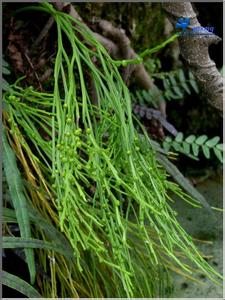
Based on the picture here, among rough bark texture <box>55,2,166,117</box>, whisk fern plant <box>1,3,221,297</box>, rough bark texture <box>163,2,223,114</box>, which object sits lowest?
whisk fern plant <box>1,3,221,297</box>

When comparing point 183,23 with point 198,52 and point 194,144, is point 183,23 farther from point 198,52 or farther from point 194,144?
point 194,144

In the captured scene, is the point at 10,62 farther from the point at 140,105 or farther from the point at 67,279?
the point at 67,279

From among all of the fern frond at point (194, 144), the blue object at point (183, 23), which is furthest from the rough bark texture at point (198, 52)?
the fern frond at point (194, 144)

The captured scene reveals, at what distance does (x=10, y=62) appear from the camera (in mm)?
1212

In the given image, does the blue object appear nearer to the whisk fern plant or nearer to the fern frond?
the whisk fern plant

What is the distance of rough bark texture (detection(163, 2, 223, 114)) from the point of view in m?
1.04

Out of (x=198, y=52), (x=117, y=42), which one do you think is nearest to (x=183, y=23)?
(x=198, y=52)

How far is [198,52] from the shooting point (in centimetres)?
106

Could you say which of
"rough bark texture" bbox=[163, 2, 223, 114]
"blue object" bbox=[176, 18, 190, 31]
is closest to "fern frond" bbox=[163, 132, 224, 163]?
"rough bark texture" bbox=[163, 2, 223, 114]

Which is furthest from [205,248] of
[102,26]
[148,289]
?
[102,26]

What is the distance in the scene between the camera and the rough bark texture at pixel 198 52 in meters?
1.04

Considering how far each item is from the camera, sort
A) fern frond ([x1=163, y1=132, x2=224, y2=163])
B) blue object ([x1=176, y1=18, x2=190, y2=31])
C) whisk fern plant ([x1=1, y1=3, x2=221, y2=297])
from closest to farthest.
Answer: whisk fern plant ([x1=1, y1=3, x2=221, y2=297]) < blue object ([x1=176, y1=18, x2=190, y2=31]) < fern frond ([x1=163, y1=132, x2=224, y2=163])

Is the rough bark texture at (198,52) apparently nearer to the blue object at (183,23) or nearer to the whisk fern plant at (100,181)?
the blue object at (183,23)

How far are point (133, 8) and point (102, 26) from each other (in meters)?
0.17
